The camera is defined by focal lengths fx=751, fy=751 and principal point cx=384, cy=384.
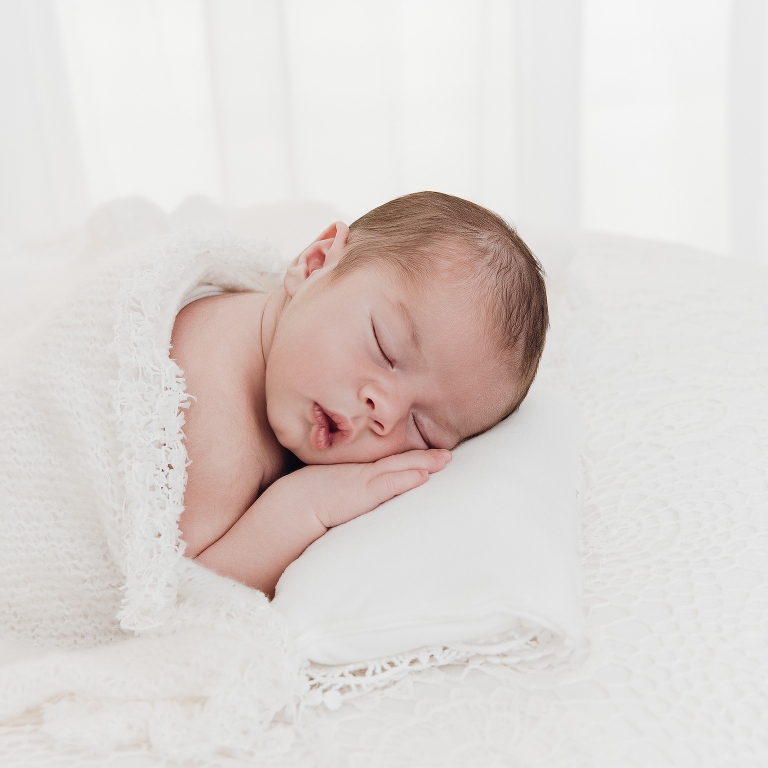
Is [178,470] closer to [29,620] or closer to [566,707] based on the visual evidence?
[29,620]

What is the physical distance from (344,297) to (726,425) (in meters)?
0.61

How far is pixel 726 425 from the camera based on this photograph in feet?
3.73

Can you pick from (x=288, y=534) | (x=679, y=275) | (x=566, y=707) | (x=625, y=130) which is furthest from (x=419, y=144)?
(x=566, y=707)

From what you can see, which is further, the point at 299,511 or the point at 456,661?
the point at 299,511

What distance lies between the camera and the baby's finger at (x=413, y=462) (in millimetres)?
991

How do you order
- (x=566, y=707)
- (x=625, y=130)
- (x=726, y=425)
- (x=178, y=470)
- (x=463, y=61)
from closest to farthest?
(x=566, y=707) < (x=178, y=470) < (x=726, y=425) < (x=463, y=61) < (x=625, y=130)

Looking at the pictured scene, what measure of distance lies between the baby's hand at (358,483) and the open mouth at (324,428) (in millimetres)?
35

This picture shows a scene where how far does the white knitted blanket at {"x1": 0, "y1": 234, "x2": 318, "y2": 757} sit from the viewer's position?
28.9 inches

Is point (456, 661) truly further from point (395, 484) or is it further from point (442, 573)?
point (395, 484)

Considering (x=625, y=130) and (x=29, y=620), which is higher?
(x=625, y=130)

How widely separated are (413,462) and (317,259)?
37 centimetres

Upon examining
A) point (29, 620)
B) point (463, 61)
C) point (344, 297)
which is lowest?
point (29, 620)

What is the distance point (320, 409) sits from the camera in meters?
1.01

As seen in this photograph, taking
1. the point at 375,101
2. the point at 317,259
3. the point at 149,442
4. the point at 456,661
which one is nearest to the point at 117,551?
the point at 149,442
